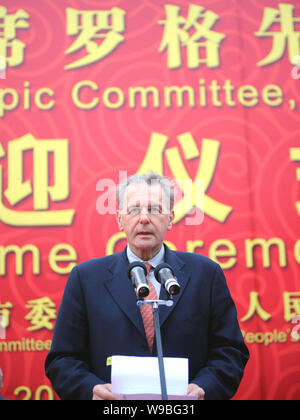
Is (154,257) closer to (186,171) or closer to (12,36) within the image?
(186,171)

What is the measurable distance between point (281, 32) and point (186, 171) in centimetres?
102

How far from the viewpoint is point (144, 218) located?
1.20m

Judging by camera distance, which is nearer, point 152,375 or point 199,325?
point 152,375

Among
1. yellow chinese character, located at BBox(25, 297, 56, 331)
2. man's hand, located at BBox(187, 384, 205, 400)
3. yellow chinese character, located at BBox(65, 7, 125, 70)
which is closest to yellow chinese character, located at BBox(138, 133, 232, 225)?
yellow chinese character, located at BBox(65, 7, 125, 70)

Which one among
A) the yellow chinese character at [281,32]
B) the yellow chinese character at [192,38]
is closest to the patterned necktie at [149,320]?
the yellow chinese character at [192,38]

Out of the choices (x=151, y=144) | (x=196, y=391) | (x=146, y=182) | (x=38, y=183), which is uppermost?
(x=151, y=144)

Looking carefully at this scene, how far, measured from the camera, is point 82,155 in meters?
2.28

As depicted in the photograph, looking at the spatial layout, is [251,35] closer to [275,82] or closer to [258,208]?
[275,82]

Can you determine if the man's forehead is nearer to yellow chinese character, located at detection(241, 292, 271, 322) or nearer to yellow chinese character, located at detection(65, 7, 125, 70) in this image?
yellow chinese character, located at detection(241, 292, 271, 322)

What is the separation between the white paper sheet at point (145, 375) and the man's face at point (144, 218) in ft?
1.08

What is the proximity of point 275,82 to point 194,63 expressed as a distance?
1.59ft

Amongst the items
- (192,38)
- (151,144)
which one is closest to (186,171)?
(151,144)

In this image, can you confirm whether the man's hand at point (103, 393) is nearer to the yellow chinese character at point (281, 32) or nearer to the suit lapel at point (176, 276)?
the suit lapel at point (176, 276)

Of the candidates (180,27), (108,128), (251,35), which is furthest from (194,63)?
(108,128)
